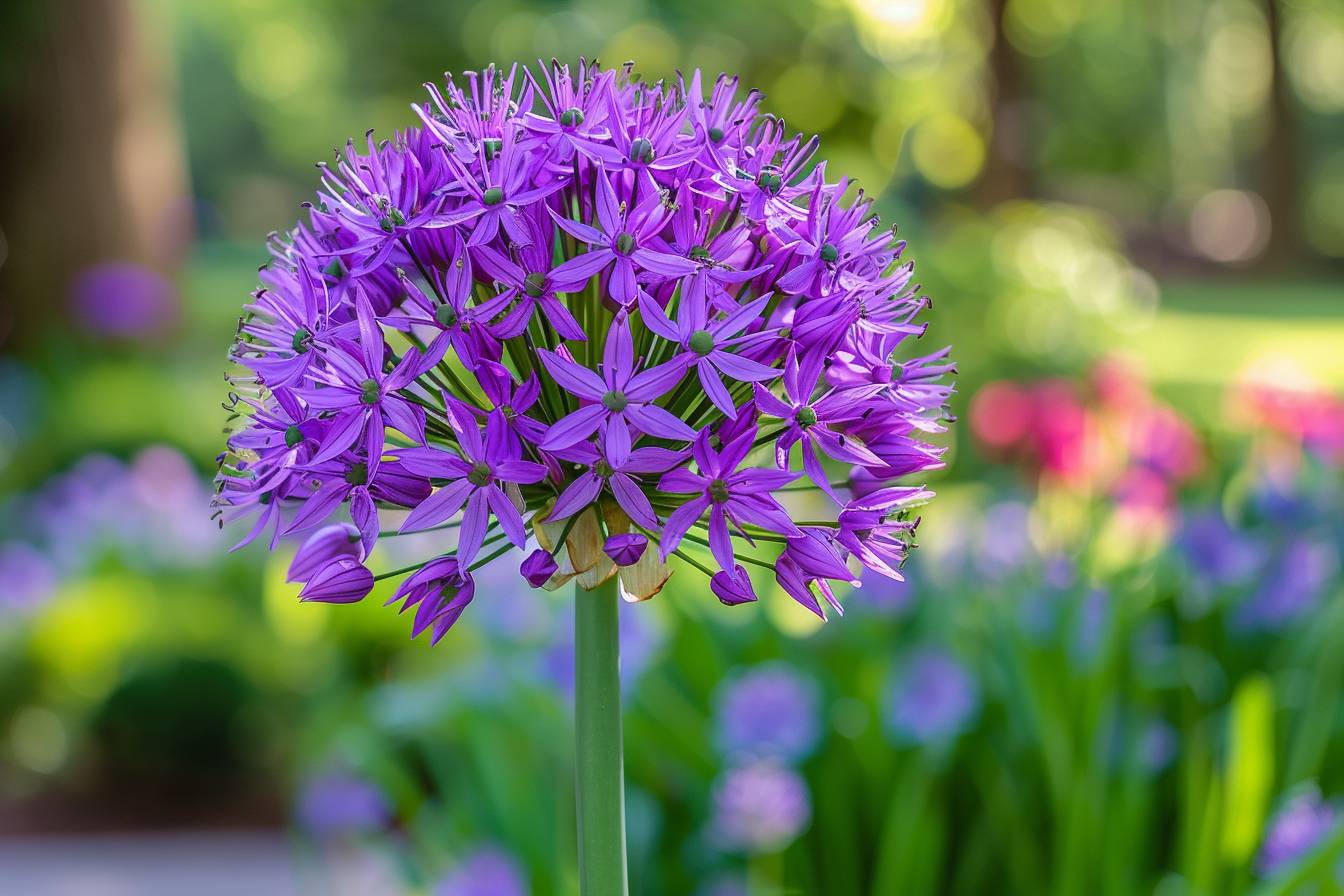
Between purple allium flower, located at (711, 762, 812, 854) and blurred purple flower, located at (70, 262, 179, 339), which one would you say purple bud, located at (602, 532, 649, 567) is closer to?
purple allium flower, located at (711, 762, 812, 854)

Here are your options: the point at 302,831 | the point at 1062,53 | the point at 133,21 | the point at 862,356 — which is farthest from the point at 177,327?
the point at 1062,53

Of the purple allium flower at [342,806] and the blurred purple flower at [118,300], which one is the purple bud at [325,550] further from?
the blurred purple flower at [118,300]

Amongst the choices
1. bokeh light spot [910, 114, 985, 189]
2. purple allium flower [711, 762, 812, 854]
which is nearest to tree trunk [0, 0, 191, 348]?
bokeh light spot [910, 114, 985, 189]

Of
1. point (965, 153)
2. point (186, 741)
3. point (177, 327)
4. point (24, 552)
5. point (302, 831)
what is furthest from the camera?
point (965, 153)

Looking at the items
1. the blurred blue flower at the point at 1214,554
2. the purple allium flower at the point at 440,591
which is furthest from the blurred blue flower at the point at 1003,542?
the purple allium flower at the point at 440,591

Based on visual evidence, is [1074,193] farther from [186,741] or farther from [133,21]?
[186,741]

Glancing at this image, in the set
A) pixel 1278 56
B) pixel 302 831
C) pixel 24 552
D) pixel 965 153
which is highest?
pixel 1278 56

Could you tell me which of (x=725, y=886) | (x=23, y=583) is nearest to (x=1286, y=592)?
(x=725, y=886)
